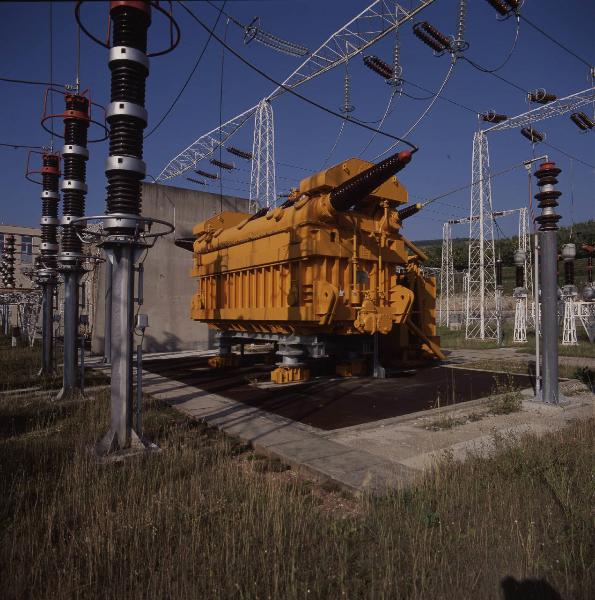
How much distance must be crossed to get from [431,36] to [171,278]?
583 inches

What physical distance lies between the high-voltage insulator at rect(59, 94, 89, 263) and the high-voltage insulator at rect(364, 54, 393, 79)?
1566cm

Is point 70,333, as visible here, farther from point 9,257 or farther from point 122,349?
point 9,257

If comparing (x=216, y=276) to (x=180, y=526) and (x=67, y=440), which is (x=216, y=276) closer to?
(x=67, y=440)

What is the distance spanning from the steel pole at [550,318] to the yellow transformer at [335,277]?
3.03 m

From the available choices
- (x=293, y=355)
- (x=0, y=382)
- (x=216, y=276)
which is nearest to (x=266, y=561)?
(x=293, y=355)

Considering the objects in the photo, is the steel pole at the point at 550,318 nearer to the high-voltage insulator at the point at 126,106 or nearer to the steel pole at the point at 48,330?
the high-voltage insulator at the point at 126,106

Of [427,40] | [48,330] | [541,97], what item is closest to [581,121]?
[541,97]

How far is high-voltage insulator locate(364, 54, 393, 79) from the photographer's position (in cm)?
2020

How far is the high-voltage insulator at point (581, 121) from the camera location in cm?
2564

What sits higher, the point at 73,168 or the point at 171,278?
the point at 73,168

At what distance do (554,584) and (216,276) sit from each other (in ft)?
41.3

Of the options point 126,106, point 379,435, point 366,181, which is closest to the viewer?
point 126,106

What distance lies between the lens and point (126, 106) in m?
5.01

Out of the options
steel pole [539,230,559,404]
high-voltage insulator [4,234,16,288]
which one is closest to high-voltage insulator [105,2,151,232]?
steel pole [539,230,559,404]
